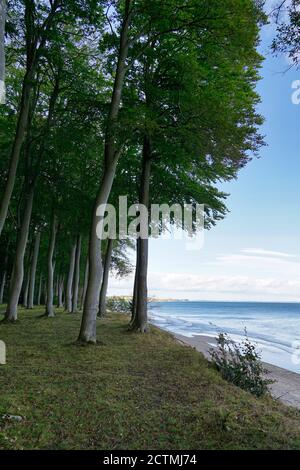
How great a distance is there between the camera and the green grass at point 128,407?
390 cm

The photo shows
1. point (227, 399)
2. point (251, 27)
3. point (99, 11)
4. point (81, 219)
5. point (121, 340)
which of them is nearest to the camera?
point (227, 399)

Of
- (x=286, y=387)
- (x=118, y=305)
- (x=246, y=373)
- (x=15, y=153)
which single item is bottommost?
(x=286, y=387)

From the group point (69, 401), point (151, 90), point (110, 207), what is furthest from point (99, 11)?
point (69, 401)

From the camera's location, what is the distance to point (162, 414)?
4.73 m

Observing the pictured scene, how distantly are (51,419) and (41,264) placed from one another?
29.9 meters

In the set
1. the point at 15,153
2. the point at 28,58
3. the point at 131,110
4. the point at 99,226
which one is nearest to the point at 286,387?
the point at 99,226

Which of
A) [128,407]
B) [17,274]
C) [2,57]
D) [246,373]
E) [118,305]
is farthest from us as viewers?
[118,305]

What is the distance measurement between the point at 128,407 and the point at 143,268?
26.8ft

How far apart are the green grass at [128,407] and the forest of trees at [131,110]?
247 cm

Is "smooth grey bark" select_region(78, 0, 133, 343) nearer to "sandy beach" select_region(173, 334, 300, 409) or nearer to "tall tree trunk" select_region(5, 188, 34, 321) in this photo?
"sandy beach" select_region(173, 334, 300, 409)

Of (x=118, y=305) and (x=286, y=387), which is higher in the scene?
(x=118, y=305)

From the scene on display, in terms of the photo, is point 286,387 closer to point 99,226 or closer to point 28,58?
point 99,226

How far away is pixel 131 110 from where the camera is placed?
9.56 m

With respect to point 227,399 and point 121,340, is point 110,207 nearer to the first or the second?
point 121,340
